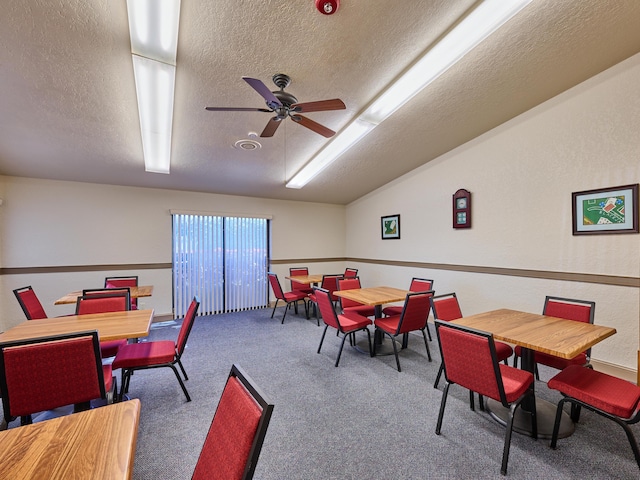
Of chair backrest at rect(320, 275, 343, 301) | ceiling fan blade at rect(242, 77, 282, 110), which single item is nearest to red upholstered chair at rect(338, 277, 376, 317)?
chair backrest at rect(320, 275, 343, 301)

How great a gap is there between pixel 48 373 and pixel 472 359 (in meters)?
2.44

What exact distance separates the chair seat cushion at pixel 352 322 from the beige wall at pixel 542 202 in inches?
71.8

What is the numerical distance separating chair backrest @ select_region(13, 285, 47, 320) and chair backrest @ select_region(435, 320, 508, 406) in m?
3.99

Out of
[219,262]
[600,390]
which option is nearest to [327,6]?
[600,390]

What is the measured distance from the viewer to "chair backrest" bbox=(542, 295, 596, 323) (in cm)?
221

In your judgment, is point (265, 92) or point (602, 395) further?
point (265, 92)

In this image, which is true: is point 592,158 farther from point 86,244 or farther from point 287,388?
point 86,244

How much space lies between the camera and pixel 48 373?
4.76 ft

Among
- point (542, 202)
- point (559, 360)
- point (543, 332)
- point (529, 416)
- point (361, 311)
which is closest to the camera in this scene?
point (543, 332)

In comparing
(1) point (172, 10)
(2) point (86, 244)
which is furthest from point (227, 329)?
(1) point (172, 10)

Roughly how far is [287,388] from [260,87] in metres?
2.55

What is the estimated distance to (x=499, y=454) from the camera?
5.59ft

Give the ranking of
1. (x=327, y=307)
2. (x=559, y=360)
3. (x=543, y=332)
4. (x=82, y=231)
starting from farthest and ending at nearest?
(x=82, y=231), (x=327, y=307), (x=559, y=360), (x=543, y=332)

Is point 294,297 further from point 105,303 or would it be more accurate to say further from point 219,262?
point 105,303
